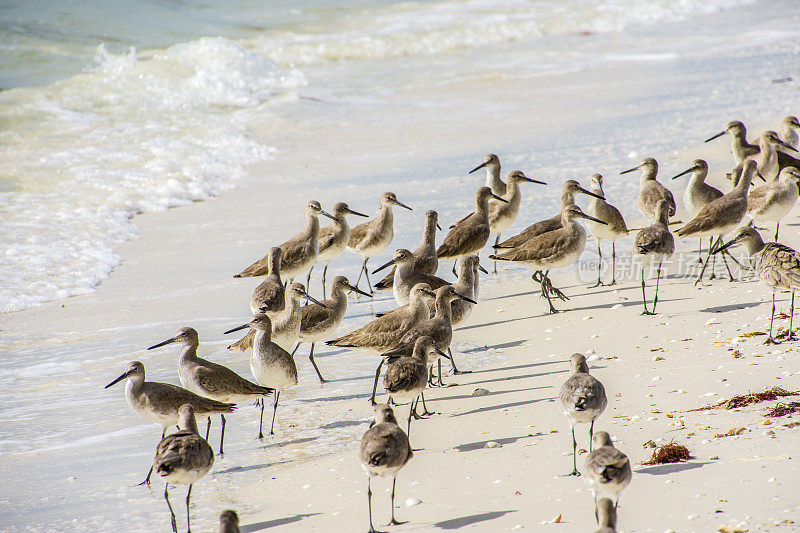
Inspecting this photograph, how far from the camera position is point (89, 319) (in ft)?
28.1

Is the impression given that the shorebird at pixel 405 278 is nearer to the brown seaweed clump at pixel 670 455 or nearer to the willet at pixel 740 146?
the brown seaweed clump at pixel 670 455

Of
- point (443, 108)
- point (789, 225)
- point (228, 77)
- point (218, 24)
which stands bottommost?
point (789, 225)

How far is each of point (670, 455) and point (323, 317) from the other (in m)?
3.37

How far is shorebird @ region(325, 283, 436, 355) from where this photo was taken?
6.73 metres

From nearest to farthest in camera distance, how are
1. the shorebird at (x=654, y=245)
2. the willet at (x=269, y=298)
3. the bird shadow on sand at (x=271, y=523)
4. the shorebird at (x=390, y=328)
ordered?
the bird shadow on sand at (x=271, y=523) → the shorebird at (x=390, y=328) → the willet at (x=269, y=298) → the shorebird at (x=654, y=245)

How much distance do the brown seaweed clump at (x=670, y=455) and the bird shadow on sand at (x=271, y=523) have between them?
6.09 feet

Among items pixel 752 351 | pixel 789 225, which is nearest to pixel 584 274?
pixel 789 225

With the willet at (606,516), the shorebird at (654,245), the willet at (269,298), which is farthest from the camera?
the shorebird at (654,245)

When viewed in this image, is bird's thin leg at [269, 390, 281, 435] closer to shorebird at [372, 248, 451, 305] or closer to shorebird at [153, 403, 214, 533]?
shorebird at [153, 403, 214, 533]

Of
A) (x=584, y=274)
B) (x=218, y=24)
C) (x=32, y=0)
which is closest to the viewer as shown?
(x=584, y=274)

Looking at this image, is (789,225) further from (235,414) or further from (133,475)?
(133,475)

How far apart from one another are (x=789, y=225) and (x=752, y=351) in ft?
13.0

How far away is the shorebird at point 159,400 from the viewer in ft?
18.9

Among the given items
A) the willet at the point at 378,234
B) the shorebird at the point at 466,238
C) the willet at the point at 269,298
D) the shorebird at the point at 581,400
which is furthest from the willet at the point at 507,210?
the shorebird at the point at 581,400
